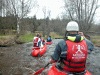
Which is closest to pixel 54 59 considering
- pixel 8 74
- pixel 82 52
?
pixel 82 52

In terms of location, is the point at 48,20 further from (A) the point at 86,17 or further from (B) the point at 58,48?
(B) the point at 58,48

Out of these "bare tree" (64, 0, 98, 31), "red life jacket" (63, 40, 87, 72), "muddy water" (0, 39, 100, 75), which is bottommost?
"muddy water" (0, 39, 100, 75)

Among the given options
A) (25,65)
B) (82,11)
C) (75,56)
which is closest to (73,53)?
(75,56)

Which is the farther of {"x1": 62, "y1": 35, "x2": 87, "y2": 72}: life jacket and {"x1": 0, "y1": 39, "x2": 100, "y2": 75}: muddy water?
{"x1": 0, "y1": 39, "x2": 100, "y2": 75}: muddy water

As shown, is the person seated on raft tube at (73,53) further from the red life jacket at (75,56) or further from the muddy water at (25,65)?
the muddy water at (25,65)

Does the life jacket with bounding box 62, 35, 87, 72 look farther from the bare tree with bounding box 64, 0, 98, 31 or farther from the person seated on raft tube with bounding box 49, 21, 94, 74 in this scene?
the bare tree with bounding box 64, 0, 98, 31

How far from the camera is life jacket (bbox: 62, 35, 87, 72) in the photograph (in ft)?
5.59

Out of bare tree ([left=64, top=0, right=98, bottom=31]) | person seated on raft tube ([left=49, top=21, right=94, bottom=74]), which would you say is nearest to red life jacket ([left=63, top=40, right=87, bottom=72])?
person seated on raft tube ([left=49, top=21, right=94, bottom=74])

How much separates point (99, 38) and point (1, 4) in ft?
63.0

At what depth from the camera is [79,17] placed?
43.1 ft

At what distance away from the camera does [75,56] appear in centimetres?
171

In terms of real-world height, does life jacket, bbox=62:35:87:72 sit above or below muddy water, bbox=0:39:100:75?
above

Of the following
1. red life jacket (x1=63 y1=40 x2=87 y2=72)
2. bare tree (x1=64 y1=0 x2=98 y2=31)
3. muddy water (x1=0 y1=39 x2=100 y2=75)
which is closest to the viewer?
red life jacket (x1=63 y1=40 x2=87 y2=72)

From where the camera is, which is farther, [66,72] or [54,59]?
[54,59]
